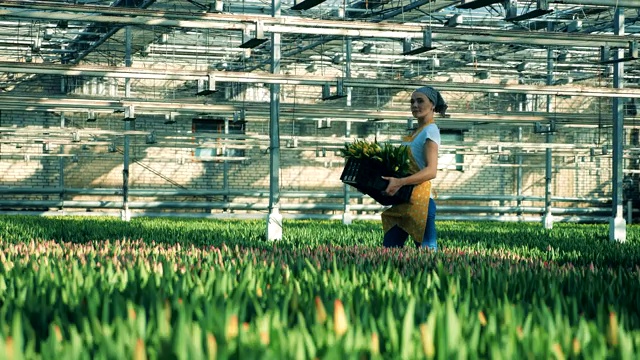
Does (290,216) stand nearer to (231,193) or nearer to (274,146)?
(231,193)

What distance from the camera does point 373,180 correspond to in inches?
228

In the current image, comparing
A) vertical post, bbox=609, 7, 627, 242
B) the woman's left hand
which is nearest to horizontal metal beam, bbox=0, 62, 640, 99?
vertical post, bbox=609, 7, 627, 242

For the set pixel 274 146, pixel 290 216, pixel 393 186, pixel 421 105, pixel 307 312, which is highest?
pixel 421 105

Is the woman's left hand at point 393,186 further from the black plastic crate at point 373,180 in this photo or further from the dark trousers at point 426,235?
the dark trousers at point 426,235

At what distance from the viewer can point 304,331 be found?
230 centimetres

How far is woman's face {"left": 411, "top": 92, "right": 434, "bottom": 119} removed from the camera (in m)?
5.82

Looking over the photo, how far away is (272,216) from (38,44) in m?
8.94

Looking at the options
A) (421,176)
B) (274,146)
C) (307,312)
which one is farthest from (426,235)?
(274,146)

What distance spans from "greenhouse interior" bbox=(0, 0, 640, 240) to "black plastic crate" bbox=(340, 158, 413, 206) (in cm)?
840

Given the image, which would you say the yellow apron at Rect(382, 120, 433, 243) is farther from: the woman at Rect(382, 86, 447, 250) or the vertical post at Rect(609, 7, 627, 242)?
the vertical post at Rect(609, 7, 627, 242)

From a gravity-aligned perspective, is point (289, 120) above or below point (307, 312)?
above

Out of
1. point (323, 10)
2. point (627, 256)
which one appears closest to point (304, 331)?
point (627, 256)

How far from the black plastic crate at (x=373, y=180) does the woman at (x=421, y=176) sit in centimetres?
6

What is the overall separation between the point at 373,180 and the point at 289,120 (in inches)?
578
